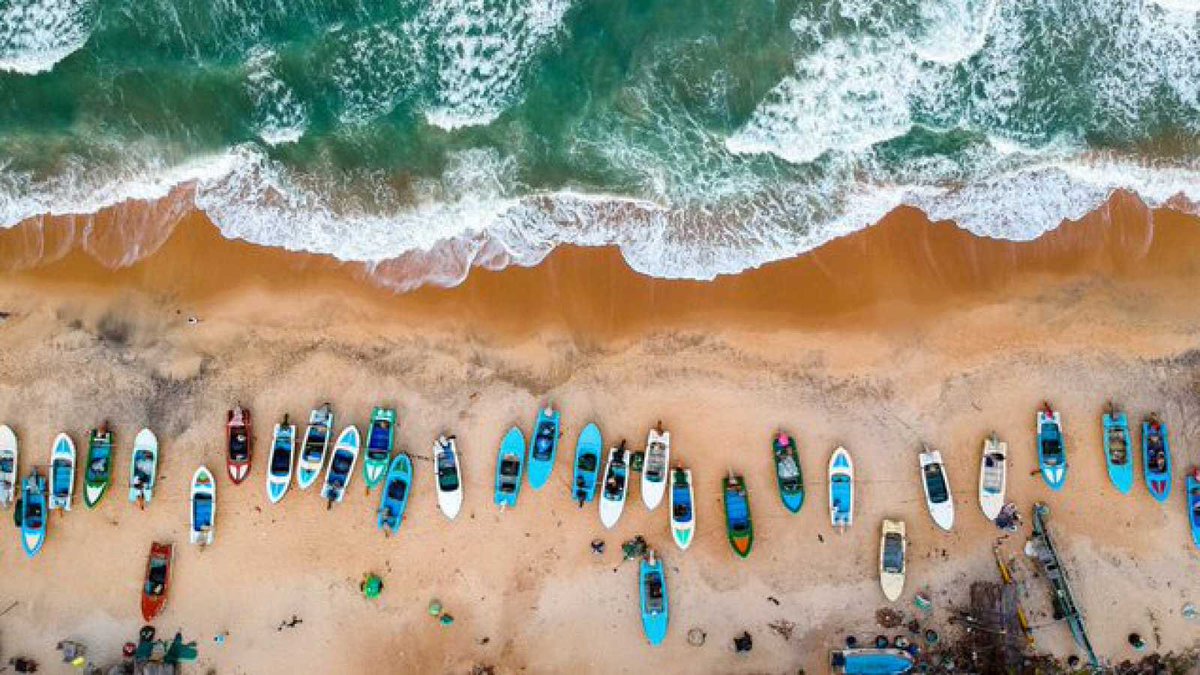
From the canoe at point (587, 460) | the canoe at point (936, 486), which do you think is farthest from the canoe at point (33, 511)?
the canoe at point (936, 486)

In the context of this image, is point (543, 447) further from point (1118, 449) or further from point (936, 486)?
point (1118, 449)

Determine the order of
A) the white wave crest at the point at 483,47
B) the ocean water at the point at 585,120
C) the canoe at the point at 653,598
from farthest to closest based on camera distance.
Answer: the canoe at the point at 653,598 → the white wave crest at the point at 483,47 → the ocean water at the point at 585,120

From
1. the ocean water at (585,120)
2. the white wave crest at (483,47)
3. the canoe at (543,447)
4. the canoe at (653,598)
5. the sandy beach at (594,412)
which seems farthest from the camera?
the canoe at (653,598)

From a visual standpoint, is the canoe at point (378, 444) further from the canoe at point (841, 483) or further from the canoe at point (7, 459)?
the canoe at point (841, 483)

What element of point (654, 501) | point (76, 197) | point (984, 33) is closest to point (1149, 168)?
point (984, 33)

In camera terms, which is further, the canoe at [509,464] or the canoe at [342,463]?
the canoe at [509,464]

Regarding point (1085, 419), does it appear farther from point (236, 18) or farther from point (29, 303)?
point (29, 303)
